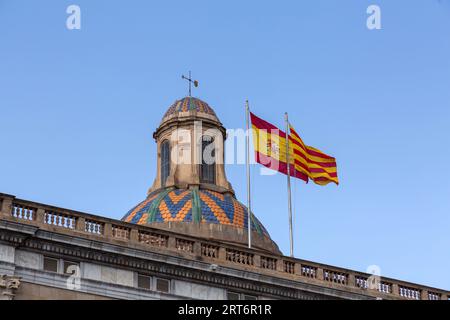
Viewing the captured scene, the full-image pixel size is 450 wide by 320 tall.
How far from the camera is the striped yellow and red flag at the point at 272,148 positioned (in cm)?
5581

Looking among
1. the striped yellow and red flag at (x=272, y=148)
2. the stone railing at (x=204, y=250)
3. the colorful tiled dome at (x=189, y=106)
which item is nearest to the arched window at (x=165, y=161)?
the colorful tiled dome at (x=189, y=106)

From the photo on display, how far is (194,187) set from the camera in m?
75.2

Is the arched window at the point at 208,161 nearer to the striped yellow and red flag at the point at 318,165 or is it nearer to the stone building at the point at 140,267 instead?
the striped yellow and red flag at the point at 318,165

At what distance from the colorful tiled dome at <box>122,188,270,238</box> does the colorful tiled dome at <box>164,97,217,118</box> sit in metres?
5.93

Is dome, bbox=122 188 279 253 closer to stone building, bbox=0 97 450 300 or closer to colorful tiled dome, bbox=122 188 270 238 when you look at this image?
colorful tiled dome, bbox=122 188 270 238

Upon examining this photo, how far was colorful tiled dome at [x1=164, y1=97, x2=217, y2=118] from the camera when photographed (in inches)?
3100

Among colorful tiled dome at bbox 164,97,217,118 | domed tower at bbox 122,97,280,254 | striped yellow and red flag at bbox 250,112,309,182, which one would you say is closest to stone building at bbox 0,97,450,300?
striped yellow and red flag at bbox 250,112,309,182

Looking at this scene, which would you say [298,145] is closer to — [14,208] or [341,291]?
[341,291]

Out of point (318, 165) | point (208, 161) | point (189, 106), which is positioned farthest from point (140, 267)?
point (189, 106)

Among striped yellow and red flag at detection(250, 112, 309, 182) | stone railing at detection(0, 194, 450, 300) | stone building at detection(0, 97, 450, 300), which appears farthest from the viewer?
striped yellow and red flag at detection(250, 112, 309, 182)

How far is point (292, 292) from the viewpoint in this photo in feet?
156

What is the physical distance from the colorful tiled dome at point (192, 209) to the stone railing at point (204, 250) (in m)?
21.5

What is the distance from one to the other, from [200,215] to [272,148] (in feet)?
52.6
